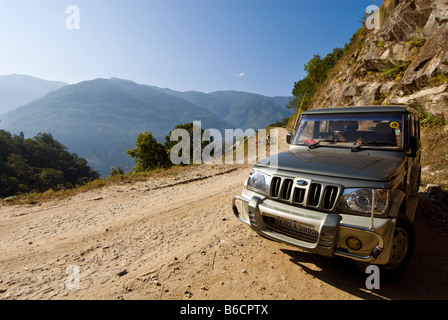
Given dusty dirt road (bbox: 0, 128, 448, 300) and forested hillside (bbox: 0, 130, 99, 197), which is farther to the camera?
forested hillside (bbox: 0, 130, 99, 197)

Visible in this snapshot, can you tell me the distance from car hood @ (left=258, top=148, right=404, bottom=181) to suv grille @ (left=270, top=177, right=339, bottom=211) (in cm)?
19

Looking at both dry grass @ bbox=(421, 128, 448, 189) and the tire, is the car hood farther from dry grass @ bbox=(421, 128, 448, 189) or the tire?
dry grass @ bbox=(421, 128, 448, 189)

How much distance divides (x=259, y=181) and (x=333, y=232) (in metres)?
1.21

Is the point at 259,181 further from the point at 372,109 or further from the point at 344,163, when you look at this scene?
the point at 372,109

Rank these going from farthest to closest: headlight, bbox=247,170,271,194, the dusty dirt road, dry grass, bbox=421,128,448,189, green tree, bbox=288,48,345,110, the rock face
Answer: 1. green tree, bbox=288,48,345,110
2. the rock face
3. dry grass, bbox=421,128,448,189
4. headlight, bbox=247,170,271,194
5. the dusty dirt road

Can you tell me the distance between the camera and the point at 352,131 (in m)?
3.92

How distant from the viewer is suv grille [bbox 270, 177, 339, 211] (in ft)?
8.48

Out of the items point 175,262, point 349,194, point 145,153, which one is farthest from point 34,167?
point 349,194

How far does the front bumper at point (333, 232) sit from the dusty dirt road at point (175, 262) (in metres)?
0.62

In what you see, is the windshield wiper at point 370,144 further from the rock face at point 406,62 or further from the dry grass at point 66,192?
the dry grass at point 66,192

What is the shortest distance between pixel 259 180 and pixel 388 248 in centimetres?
167

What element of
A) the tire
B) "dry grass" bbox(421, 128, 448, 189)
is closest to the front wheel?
the tire
